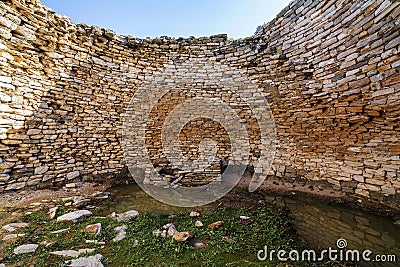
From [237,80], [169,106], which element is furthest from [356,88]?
[169,106]

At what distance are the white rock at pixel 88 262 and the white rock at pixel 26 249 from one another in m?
0.72

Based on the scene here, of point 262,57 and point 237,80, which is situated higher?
point 262,57

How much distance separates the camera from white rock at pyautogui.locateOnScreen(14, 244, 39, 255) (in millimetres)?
2251

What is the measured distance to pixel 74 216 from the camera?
323cm

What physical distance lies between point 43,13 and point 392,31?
25.6 ft

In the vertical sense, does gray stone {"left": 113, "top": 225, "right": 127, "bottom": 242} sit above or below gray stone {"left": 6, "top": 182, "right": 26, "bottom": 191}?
below

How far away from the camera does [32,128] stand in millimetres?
4410

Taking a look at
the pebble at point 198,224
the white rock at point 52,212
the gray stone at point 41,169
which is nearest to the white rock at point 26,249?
the white rock at point 52,212

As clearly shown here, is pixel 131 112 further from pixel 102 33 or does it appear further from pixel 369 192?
pixel 369 192

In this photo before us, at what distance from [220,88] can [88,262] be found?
5.93 meters

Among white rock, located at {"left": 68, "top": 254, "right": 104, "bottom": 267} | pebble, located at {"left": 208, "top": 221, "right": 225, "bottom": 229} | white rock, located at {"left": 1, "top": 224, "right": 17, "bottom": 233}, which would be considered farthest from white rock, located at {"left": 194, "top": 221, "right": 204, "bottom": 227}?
white rock, located at {"left": 1, "top": 224, "right": 17, "bottom": 233}

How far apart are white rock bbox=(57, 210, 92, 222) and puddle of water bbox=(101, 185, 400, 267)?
14.7 inches

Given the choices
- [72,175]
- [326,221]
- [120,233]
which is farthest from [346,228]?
[72,175]

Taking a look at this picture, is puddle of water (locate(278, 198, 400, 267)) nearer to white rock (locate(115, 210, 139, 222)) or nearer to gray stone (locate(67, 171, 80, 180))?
white rock (locate(115, 210, 139, 222))
